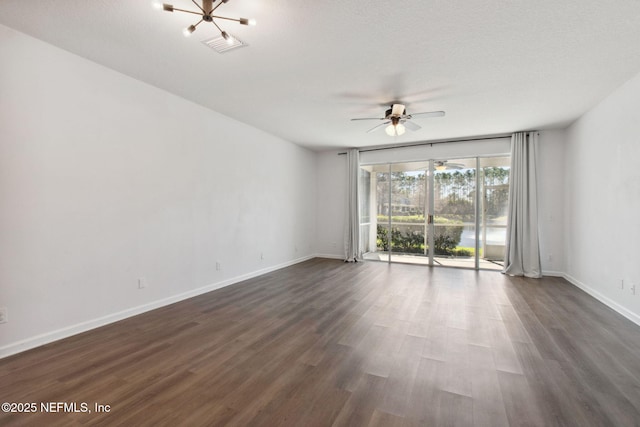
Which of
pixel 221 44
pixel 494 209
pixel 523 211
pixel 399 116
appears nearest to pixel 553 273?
pixel 523 211

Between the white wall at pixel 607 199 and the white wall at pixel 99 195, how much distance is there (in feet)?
17.3

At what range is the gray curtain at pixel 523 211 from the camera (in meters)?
5.37

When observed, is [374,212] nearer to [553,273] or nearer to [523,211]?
[523,211]

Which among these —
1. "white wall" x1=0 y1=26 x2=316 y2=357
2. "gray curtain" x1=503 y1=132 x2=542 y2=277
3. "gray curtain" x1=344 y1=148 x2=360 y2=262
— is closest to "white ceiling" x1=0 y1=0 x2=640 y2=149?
"white wall" x1=0 y1=26 x2=316 y2=357

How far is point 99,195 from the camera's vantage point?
3029 mm

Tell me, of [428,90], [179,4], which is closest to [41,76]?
A: [179,4]

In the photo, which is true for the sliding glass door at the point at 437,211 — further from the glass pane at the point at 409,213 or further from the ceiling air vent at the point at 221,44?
the ceiling air vent at the point at 221,44

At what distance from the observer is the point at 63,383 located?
2.03m

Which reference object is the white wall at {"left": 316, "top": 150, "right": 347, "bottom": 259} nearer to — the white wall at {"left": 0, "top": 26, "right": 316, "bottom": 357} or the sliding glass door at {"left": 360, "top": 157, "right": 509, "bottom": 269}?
the sliding glass door at {"left": 360, "top": 157, "right": 509, "bottom": 269}

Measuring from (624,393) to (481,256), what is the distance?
445cm

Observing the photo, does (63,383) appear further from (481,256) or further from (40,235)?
(481,256)

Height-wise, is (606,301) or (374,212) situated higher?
(374,212)

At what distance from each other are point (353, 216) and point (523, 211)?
340 cm

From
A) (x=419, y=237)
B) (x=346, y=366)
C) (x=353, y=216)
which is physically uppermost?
(x=353, y=216)
